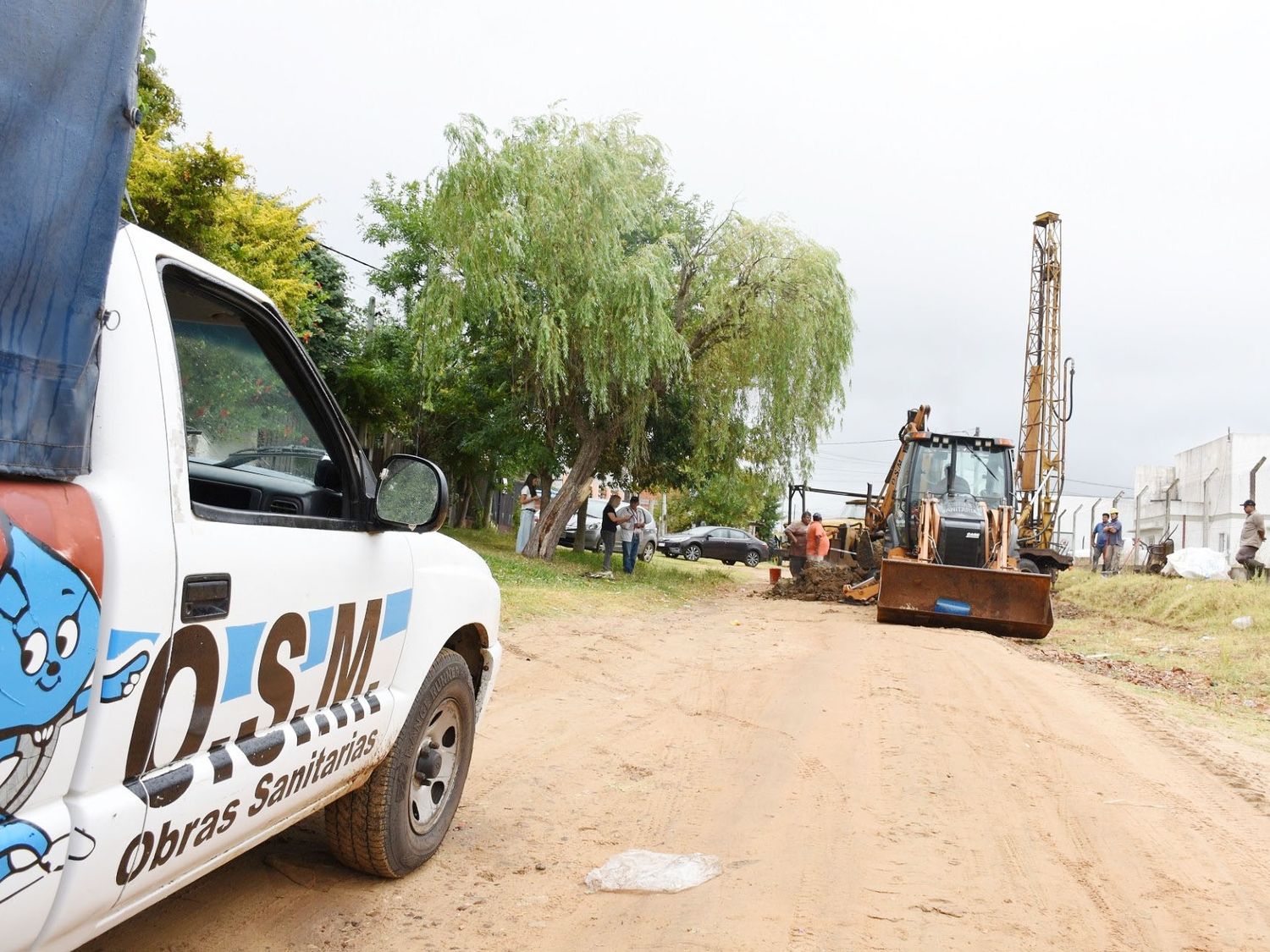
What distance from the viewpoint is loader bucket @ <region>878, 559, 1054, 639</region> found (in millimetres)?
14336

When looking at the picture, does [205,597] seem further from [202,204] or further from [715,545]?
[715,545]

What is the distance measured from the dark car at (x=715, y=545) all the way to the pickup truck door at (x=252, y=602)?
112ft

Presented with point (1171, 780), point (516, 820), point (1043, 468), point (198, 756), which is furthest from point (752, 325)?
point (198, 756)

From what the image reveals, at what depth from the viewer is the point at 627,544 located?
22172 mm

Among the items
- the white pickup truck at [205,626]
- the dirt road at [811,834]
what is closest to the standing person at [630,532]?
the dirt road at [811,834]

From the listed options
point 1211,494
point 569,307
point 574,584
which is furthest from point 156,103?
point 1211,494

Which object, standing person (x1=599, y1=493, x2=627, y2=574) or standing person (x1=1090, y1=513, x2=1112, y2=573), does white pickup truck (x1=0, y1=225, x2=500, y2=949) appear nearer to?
standing person (x1=599, y1=493, x2=627, y2=574)

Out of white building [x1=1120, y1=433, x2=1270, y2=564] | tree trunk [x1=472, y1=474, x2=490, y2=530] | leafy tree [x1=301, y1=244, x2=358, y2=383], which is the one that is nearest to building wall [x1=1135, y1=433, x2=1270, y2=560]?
white building [x1=1120, y1=433, x2=1270, y2=564]

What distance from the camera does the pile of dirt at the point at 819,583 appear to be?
19750 mm

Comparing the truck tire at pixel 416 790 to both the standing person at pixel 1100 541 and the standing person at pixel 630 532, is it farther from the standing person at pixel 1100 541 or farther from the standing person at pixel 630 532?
the standing person at pixel 1100 541

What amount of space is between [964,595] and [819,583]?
5.66m

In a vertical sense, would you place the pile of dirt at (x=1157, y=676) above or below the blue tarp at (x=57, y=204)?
below

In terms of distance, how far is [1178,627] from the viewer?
16.4 metres

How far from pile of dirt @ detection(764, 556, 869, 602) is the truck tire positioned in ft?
51.5
